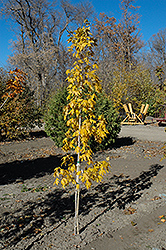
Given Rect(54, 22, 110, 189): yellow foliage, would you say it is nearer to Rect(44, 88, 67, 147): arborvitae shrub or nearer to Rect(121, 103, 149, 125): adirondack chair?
Rect(44, 88, 67, 147): arborvitae shrub

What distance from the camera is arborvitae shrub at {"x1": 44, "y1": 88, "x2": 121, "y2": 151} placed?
7500 mm

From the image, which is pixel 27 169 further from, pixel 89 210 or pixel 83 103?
pixel 83 103

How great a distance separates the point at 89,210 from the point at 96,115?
4.27 metres

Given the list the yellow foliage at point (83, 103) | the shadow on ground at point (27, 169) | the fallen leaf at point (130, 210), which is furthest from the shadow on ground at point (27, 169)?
the yellow foliage at point (83, 103)

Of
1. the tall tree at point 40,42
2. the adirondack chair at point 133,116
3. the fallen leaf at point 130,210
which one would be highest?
the tall tree at point 40,42

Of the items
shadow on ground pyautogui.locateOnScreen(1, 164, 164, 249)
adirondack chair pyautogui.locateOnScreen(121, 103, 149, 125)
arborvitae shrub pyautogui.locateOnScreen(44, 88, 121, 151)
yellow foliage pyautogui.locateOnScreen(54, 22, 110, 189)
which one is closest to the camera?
yellow foliage pyautogui.locateOnScreen(54, 22, 110, 189)

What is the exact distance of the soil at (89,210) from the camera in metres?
2.69

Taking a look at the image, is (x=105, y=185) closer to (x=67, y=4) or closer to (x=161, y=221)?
(x=161, y=221)

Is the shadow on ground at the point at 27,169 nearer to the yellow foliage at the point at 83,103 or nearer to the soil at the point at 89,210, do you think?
the soil at the point at 89,210

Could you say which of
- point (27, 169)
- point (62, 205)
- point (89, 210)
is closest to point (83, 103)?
point (89, 210)

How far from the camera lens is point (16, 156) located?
7.34 meters

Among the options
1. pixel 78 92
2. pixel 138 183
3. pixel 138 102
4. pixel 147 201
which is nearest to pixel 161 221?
pixel 147 201

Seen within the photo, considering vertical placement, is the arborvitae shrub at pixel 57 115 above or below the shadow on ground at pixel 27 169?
above

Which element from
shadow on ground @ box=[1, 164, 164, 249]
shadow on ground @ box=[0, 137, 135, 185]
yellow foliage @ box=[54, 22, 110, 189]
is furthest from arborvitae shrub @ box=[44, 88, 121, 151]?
yellow foliage @ box=[54, 22, 110, 189]
